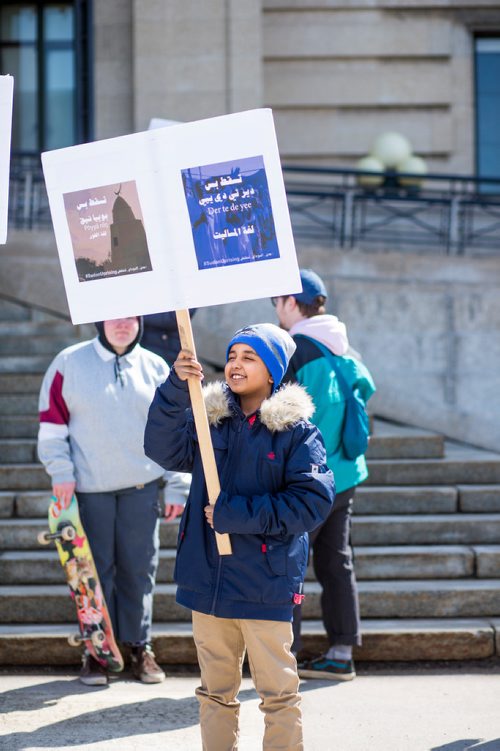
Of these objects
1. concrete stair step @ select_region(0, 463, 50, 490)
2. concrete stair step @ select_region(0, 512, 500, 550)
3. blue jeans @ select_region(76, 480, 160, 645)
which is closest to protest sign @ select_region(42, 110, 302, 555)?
blue jeans @ select_region(76, 480, 160, 645)

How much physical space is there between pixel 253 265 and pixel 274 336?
0.30 meters

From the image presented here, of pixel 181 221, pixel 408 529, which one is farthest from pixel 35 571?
pixel 181 221

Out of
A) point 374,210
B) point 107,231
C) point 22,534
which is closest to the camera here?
point 107,231

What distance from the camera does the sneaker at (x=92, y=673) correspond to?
534cm

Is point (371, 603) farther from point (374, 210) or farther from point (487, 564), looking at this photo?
point (374, 210)

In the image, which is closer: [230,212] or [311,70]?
[230,212]

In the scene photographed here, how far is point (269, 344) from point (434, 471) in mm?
3904

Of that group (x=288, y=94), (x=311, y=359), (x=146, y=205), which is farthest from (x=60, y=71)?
(x=146, y=205)

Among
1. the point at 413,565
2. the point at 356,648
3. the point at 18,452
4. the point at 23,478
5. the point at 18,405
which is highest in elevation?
the point at 18,405

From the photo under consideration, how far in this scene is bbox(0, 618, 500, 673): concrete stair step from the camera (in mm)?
5703

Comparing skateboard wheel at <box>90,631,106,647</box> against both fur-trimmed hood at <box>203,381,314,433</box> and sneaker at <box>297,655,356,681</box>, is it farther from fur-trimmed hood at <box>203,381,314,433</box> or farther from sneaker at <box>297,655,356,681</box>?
fur-trimmed hood at <box>203,381,314,433</box>

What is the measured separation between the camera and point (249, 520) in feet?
12.4

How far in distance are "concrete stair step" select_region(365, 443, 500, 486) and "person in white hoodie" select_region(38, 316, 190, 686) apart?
2423mm

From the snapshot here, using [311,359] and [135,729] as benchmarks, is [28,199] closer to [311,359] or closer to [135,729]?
[311,359]
